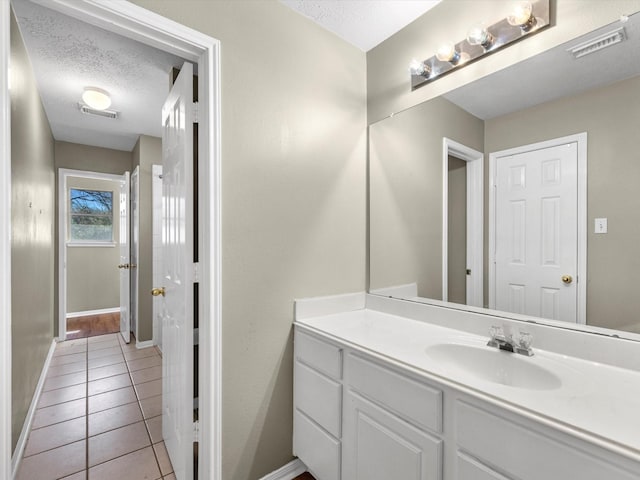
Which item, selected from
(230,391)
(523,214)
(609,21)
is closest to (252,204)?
(230,391)

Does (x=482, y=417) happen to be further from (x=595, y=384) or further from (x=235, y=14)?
(x=235, y=14)

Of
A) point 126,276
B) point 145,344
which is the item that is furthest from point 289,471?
point 126,276

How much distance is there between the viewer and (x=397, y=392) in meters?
1.16

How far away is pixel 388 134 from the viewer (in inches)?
77.7

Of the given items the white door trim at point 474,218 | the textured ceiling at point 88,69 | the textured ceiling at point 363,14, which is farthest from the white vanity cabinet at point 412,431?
the textured ceiling at point 88,69

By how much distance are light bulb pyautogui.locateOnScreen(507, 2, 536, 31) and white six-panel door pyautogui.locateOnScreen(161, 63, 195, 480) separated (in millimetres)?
1478

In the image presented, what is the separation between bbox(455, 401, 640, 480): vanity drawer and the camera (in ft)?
2.39

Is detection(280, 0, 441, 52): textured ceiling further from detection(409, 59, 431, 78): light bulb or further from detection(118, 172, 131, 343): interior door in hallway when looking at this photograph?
detection(118, 172, 131, 343): interior door in hallway

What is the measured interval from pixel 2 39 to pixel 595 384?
86.0 inches

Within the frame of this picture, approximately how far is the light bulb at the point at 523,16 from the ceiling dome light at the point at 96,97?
2.90m

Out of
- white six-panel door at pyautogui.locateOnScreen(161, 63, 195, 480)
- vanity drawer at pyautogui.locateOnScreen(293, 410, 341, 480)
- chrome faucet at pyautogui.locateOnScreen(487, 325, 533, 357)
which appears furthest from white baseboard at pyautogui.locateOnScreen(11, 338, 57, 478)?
chrome faucet at pyautogui.locateOnScreen(487, 325, 533, 357)

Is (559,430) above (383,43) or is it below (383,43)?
below

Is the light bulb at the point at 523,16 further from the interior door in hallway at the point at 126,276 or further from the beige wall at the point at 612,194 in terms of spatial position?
the interior door in hallway at the point at 126,276

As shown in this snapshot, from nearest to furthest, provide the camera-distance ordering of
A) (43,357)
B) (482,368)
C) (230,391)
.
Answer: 1. (482,368)
2. (230,391)
3. (43,357)
